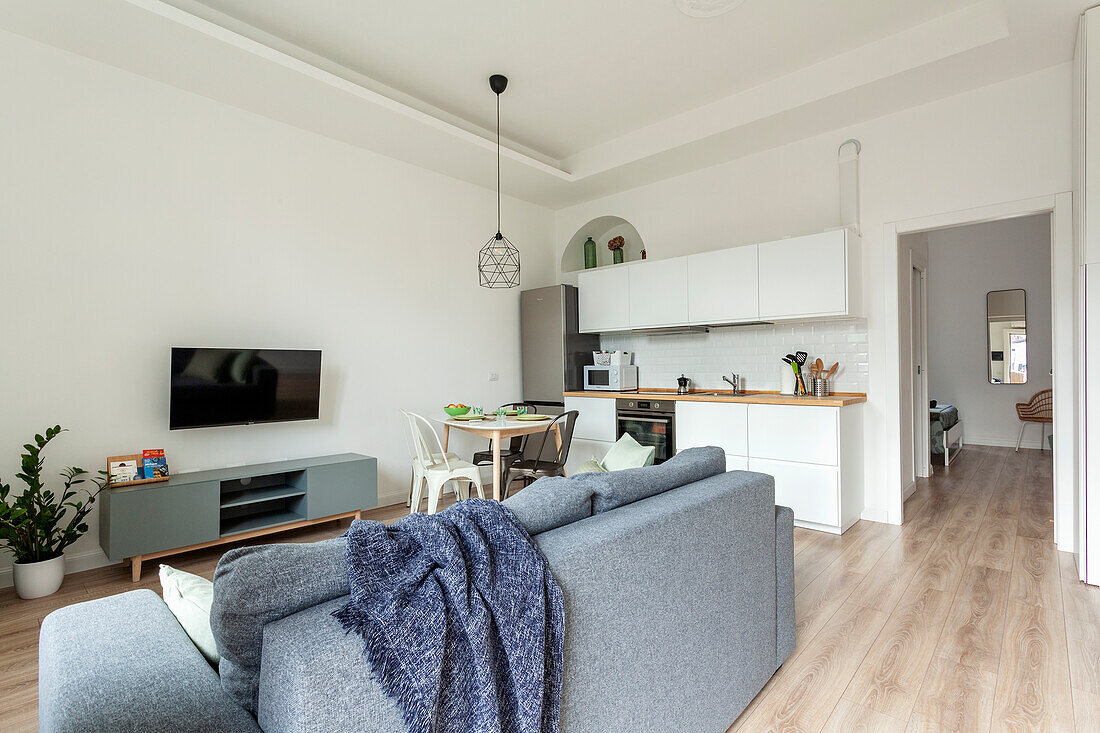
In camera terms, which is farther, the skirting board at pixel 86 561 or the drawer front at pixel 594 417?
the drawer front at pixel 594 417

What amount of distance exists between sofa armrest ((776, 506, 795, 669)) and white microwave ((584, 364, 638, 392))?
3127 mm

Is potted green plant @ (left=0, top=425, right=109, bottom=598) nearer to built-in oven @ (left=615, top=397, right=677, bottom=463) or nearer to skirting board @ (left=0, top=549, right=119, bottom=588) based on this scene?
skirting board @ (left=0, top=549, right=119, bottom=588)

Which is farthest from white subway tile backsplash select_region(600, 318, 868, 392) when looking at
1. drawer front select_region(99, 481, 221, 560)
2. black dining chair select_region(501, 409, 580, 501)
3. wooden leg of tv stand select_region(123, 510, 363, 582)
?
drawer front select_region(99, 481, 221, 560)

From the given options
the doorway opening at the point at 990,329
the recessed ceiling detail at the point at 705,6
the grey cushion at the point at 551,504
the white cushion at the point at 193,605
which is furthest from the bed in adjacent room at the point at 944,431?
the white cushion at the point at 193,605

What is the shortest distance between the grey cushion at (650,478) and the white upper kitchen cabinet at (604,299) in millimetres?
3178

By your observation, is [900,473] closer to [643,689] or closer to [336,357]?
[643,689]

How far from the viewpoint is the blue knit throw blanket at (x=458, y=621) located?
91cm

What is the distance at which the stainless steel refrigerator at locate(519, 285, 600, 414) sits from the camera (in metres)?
5.53

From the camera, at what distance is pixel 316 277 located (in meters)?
4.30

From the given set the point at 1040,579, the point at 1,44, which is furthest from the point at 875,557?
the point at 1,44

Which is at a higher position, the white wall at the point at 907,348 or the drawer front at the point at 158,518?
the white wall at the point at 907,348

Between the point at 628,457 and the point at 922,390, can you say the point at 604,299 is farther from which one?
the point at 922,390

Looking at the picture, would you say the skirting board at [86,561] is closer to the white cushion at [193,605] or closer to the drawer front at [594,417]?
the white cushion at [193,605]

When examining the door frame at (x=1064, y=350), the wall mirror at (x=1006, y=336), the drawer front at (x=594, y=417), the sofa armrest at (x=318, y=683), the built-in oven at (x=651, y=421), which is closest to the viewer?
the sofa armrest at (x=318, y=683)
